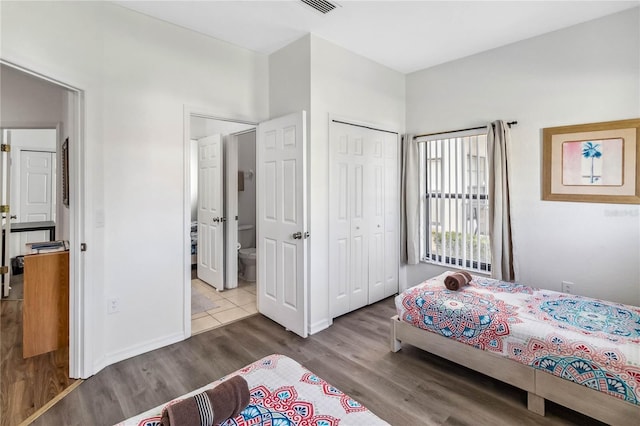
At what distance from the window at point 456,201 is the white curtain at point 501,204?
204mm

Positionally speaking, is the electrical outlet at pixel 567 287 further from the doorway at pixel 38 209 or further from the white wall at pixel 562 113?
the doorway at pixel 38 209

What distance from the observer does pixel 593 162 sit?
276 centimetres

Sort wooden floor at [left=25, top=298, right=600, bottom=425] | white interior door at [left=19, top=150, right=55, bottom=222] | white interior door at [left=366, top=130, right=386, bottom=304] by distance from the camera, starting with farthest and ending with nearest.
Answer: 1. white interior door at [left=19, top=150, right=55, bottom=222]
2. white interior door at [left=366, top=130, right=386, bottom=304]
3. wooden floor at [left=25, top=298, right=600, bottom=425]

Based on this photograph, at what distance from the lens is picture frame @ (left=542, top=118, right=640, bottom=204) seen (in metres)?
2.60

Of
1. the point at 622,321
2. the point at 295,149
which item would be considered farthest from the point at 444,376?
the point at 295,149

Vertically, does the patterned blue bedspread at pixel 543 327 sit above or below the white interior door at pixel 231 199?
below

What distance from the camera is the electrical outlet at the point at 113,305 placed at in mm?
2465

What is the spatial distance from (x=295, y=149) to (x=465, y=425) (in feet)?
7.71

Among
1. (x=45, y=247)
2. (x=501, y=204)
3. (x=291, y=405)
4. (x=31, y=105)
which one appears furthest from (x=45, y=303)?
(x=501, y=204)

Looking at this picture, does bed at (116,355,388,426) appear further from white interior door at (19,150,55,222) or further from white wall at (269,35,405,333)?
white interior door at (19,150,55,222)

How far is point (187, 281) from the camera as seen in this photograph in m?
2.89

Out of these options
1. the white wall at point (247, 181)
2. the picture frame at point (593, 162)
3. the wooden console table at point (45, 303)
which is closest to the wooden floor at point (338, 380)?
the wooden console table at point (45, 303)

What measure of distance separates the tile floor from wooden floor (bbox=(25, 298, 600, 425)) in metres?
0.20

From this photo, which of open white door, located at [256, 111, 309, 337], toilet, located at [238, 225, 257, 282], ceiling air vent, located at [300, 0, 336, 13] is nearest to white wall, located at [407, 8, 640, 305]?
ceiling air vent, located at [300, 0, 336, 13]
